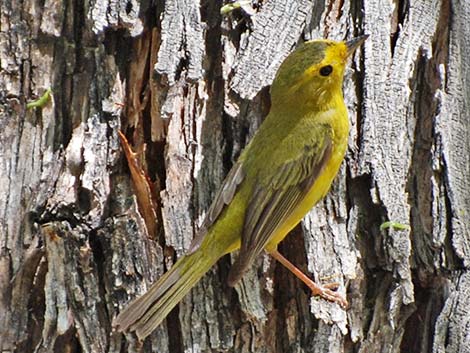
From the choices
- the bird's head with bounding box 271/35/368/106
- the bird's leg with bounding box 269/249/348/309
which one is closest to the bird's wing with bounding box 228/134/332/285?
the bird's leg with bounding box 269/249/348/309

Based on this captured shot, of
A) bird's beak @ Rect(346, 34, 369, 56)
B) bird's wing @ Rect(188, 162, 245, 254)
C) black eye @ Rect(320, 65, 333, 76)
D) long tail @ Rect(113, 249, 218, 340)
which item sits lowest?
long tail @ Rect(113, 249, 218, 340)

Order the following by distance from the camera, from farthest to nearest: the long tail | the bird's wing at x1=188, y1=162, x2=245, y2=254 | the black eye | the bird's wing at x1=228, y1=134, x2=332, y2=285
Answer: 1. the black eye
2. the bird's wing at x1=228, y1=134, x2=332, y2=285
3. the bird's wing at x1=188, y1=162, x2=245, y2=254
4. the long tail

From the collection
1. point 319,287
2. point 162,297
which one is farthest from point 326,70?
point 162,297

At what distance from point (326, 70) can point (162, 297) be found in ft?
4.81

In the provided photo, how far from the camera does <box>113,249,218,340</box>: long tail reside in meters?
3.42

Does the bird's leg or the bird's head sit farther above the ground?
the bird's head

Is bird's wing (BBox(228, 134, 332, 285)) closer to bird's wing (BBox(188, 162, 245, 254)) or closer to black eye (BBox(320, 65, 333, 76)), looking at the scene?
bird's wing (BBox(188, 162, 245, 254))

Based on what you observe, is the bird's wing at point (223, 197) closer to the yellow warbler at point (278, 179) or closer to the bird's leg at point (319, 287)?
the yellow warbler at point (278, 179)

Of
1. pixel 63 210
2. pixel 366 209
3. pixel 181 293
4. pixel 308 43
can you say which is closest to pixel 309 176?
pixel 366 209

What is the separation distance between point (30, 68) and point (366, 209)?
167cm

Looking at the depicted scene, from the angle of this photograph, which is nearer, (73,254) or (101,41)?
(73,254)

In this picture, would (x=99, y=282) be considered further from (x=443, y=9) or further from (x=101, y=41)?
(x=443, y=9)

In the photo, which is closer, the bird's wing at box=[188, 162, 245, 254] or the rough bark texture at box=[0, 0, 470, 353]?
the rough bark texture at box=[0, 0, 470, 353]

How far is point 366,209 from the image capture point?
389 centimetres
